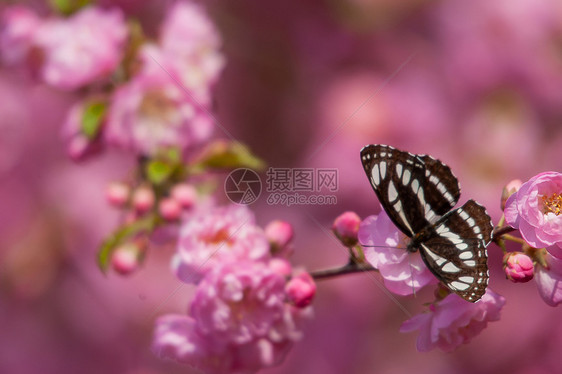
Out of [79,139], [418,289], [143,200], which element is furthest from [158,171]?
[418,289]

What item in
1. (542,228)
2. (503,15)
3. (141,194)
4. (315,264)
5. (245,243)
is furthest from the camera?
(503,15)

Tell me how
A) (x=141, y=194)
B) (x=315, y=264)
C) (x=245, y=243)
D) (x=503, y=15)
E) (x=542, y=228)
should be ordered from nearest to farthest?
(x=542, y=228), (x=245, y=243), (x=141, y=194), (x=315, y=264), (x=503, y=15)

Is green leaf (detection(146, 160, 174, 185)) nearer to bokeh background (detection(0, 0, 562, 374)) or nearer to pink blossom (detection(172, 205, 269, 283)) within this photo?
pink blossom (detection(172, 205, 269, 283))

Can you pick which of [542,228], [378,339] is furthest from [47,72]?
[378,339]

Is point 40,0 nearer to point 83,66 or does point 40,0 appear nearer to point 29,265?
point 83,66

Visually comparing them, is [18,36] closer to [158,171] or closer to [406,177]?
[158,171]

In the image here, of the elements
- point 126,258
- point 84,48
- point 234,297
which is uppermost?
point 84,48
